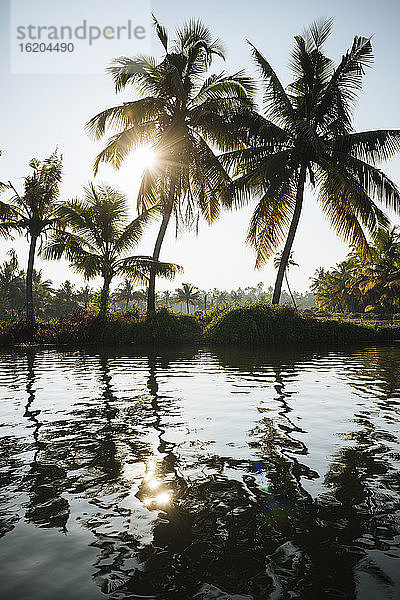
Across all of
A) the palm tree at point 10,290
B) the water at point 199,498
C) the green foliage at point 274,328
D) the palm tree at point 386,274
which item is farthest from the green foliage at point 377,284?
the palm tree at point 10,290

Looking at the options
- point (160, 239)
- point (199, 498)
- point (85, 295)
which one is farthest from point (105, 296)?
point (85, 295)

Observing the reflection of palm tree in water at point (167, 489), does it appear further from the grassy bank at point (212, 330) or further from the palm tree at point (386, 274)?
the palm tree at point (386, 274)

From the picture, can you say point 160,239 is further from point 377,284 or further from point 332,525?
point 377,284

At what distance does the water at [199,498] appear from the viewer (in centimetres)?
219

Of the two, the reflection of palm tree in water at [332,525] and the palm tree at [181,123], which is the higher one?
the palm tree at [181,123]

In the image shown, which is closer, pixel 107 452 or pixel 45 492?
pixel 45 492

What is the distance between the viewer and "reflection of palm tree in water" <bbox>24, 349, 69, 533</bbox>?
2842mm

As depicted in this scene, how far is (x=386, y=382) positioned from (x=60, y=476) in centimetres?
709

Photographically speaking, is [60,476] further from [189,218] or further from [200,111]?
[200,111]

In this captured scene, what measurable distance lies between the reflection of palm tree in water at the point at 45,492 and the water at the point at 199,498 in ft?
0.04

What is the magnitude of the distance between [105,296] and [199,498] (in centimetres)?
1948

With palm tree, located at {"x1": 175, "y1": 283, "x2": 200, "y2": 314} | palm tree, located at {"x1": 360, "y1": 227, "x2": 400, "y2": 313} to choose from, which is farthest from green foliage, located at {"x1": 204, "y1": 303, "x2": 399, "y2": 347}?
palm tree, located at {"x1": 175, "y1": 283, "x2": 200, "y2": 314}

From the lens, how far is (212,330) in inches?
794

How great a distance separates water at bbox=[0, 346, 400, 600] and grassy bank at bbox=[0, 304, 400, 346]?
40.4 feet
